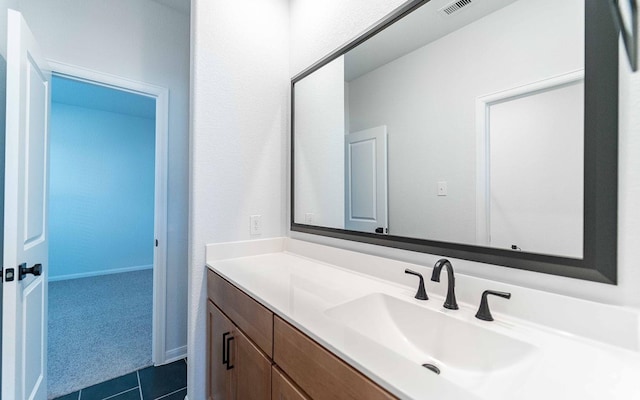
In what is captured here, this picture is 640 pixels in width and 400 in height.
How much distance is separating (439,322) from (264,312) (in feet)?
1.88

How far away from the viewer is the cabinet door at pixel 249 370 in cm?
89

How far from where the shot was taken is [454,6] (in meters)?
1.00

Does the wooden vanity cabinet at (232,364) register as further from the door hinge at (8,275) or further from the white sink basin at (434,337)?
the door hinge at (8,275)

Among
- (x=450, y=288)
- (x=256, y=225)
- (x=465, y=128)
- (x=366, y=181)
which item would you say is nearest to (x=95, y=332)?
(x=256, y=225)

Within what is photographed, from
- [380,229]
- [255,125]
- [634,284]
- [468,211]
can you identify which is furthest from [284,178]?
[634,284]

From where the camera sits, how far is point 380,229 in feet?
4.05

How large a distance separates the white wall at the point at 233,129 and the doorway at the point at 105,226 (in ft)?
2.61

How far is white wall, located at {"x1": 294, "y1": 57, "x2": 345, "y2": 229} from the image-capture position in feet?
4.86

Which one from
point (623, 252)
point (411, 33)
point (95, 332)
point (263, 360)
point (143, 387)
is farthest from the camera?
point (95, 332)

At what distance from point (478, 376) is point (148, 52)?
276 centimetres

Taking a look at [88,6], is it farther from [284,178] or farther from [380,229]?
[380,229]

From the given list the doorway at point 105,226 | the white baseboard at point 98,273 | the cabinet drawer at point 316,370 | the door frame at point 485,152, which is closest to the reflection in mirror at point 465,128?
the door frame at point 485,152

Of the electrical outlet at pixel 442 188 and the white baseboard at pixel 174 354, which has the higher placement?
the electrical outlet at pixel 442 188

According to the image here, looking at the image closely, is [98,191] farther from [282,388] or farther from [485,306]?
[485,306]
